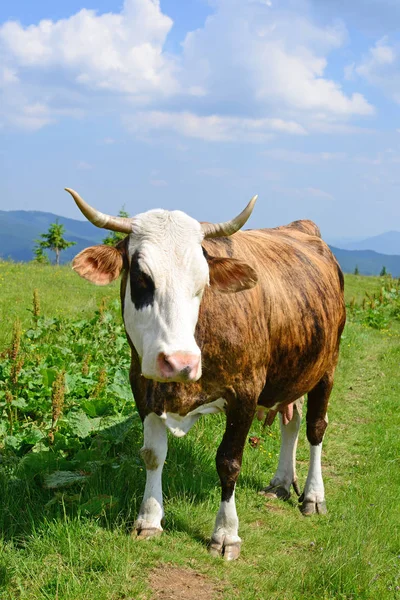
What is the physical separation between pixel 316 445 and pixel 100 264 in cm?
289

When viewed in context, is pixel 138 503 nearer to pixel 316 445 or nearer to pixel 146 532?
pixel 146 532

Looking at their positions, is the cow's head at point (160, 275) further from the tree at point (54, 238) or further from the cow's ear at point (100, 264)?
the tree at point (54, 238)

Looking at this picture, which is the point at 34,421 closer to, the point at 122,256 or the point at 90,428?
the point at 90,428

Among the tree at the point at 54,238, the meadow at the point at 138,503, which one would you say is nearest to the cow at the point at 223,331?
the meadow at the point at 138,503

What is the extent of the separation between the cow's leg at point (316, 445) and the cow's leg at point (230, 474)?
1.21 metres

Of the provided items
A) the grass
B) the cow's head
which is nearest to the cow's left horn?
the cow's head

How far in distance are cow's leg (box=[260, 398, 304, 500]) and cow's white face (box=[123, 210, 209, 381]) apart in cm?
249

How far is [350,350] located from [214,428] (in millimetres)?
5945

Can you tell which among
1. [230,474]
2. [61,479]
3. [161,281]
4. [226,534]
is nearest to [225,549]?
[226,534]

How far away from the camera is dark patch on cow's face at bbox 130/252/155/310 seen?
3.79 metres

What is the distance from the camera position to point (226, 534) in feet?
14.9

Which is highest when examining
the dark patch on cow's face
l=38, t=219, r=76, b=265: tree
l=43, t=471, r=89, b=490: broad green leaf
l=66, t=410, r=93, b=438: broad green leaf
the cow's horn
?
l=38, t=219, r=76, b=265: tree

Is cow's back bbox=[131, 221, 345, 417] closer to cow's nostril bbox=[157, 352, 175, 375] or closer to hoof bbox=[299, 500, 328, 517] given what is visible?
cow's nostril bbox=[157, 352, 175, 375]

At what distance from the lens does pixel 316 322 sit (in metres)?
5.36
